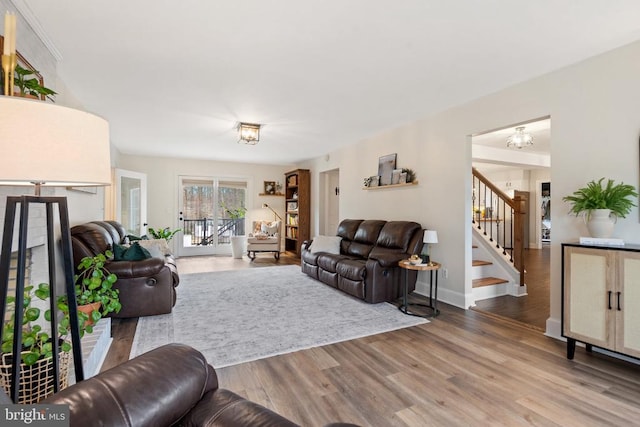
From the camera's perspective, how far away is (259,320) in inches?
125

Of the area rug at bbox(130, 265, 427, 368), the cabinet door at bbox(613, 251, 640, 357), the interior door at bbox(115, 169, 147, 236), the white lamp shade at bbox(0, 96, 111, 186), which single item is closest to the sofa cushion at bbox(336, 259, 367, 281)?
the area rug at bbox(130, 265, 427, 368)

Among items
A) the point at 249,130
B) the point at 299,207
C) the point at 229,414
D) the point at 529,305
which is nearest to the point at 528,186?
the point at 529,305

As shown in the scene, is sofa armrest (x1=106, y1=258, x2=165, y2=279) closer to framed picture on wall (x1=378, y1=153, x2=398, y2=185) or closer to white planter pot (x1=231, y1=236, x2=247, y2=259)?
framed picture on wall (x1=378, y1=153, x2=398, y2=185)

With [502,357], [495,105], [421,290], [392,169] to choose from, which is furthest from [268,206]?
[502,357]

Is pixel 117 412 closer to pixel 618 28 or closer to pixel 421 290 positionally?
pixel 618 28

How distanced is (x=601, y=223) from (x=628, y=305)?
0.60 metres

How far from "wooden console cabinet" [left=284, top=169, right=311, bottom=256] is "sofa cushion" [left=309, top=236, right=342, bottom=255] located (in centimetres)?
253

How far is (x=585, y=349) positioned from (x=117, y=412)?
3280 millimetres

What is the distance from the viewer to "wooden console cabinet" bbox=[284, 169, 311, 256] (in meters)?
7.56

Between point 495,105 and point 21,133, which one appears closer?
point 21,133

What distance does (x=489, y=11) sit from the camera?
196 centimetres

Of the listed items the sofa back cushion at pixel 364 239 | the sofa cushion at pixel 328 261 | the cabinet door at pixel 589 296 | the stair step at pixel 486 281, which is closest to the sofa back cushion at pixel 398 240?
the sofa back cushion at pixel 364 239

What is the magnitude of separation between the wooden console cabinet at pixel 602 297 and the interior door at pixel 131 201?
6561 millimetres

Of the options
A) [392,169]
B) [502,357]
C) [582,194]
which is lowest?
[502,357]
